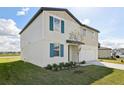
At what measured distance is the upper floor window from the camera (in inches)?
583

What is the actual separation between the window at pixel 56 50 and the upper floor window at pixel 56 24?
56.7 inches

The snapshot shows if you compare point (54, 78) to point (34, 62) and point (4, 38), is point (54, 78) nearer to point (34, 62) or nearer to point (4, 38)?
point (34, 62)

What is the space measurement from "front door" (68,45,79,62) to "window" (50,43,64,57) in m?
2.25

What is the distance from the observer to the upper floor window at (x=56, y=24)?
14820mm

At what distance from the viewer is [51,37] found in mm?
14938

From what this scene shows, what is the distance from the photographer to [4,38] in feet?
52.3

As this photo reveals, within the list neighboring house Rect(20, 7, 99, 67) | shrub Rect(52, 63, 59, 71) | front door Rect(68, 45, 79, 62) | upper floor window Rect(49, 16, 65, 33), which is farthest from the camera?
front door Rect(68, 45, 79, 62)

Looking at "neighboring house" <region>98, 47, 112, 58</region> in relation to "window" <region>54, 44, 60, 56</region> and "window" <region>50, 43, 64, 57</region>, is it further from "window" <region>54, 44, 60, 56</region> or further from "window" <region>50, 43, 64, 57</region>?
"window" <region>54, 44, 60, 56</region>

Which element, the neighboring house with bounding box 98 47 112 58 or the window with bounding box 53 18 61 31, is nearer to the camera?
the window with bounding box 53 18 61 31

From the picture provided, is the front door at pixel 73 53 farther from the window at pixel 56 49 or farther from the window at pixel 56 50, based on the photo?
the window at pixel 56 49

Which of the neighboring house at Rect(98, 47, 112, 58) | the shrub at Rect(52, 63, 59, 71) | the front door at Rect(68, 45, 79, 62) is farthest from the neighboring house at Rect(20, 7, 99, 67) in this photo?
the neighboring house at Rect(98, 47, 112, 58)

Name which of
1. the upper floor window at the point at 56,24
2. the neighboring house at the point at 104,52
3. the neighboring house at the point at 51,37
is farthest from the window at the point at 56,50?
the neighboring house at the point at 104,52

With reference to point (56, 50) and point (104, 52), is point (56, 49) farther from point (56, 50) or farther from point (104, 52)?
point (104, 52)
